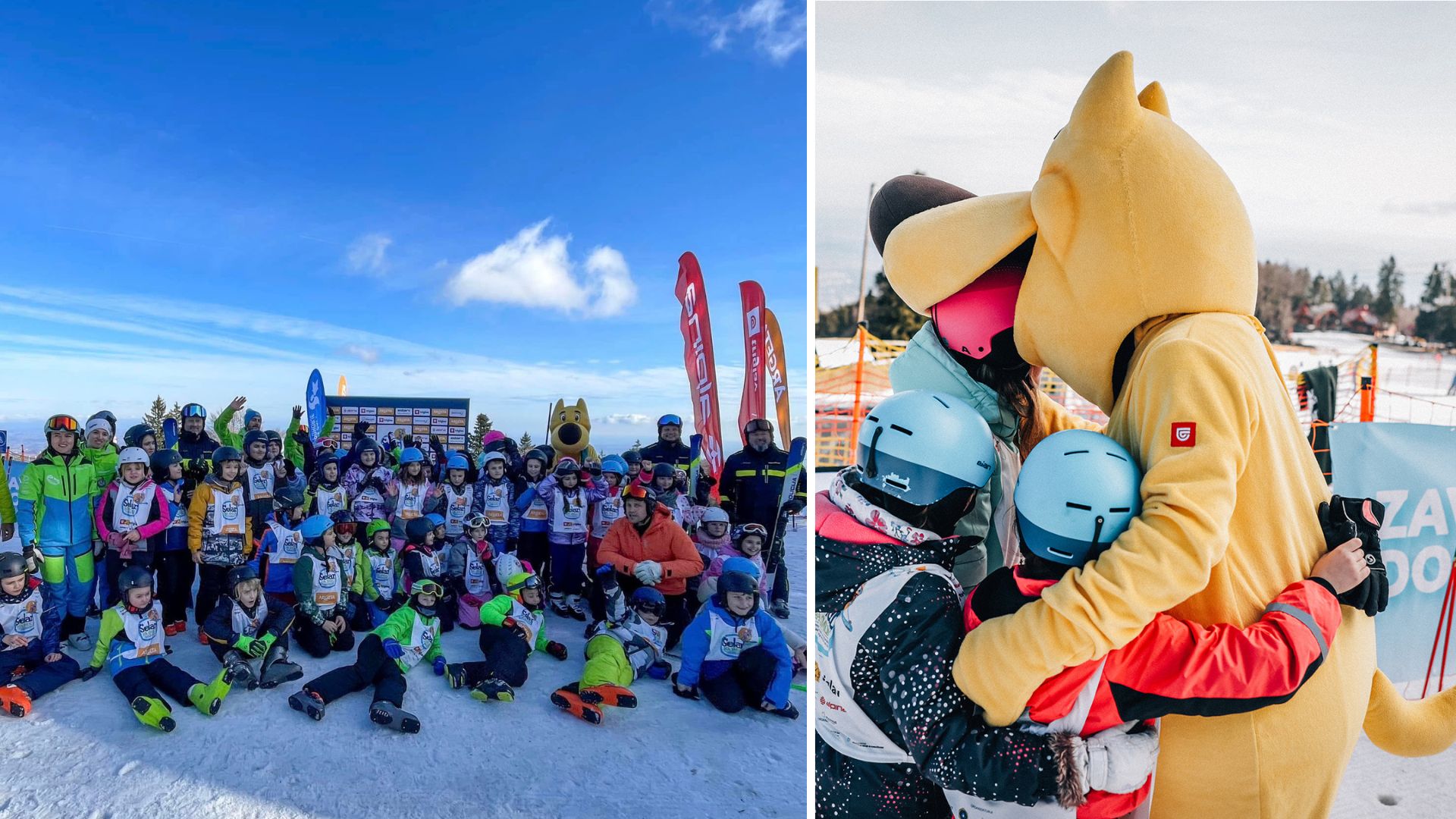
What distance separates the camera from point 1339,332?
89.1ft

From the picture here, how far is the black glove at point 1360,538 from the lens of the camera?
4.66ft

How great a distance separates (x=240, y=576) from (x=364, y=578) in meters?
0.83

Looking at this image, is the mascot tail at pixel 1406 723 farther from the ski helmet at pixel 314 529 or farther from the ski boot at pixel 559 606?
the ski helmet at pixel 314 529

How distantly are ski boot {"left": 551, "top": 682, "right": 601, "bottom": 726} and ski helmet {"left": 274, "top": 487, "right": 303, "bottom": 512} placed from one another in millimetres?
2938

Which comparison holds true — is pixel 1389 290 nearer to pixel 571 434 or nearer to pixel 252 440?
pixel 571 434

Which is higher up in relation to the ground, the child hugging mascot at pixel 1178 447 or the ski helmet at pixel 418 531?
the child hugging mascot at pixel 1178 447

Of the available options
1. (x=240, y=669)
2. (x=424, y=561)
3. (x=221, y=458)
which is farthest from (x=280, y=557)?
(x=240, y=669)

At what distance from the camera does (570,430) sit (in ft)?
26.8

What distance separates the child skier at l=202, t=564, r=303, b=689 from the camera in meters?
4.38

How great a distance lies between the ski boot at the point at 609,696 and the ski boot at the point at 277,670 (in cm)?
161

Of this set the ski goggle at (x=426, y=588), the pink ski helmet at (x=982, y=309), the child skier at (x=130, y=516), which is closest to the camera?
the pink ski helmet at (x=982, y=309)

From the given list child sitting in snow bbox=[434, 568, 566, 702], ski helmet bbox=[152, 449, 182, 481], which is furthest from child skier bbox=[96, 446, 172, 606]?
child sitting in snow bbox=[434, 568, 566, 702]

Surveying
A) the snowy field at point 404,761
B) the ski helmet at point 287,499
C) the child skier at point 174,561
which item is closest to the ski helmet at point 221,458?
the child skier at point 174,561

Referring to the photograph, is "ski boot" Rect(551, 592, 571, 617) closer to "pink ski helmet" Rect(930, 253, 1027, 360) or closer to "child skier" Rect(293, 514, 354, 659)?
"child skier" Rect(293, 514, 354, 659)
